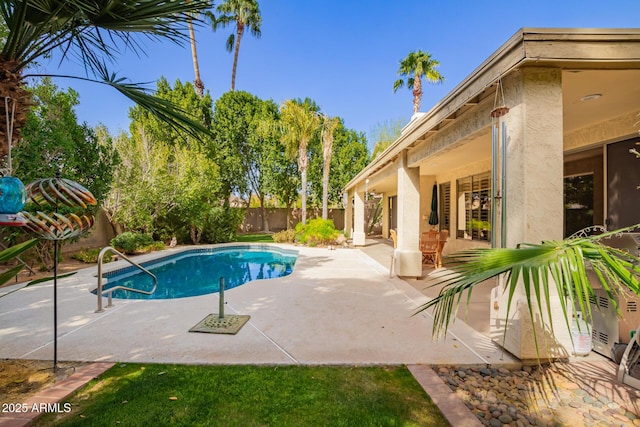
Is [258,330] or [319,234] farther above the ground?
[319,234]

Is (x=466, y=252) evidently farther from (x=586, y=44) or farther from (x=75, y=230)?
(x=75, y=230)

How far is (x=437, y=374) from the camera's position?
3387 millimetres

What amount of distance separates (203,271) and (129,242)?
3799 mm

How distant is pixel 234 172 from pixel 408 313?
63.9ft

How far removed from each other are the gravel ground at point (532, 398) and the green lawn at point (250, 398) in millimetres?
484

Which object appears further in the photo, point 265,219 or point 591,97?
point 265,219

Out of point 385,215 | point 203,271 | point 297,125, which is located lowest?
point 203,271

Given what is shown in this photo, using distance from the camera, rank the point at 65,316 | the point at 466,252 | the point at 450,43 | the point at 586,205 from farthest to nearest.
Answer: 1. the point at 450,43
2. the point at 586,205
3. the point at 65,316
4. the point at 466,252

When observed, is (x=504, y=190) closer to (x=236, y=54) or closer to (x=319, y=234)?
(x=319, y=234)

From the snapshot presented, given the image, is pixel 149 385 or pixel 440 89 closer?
pixel 149 385

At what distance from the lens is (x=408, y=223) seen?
771 cm

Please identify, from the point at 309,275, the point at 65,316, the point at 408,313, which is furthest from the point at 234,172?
the point at 408,313

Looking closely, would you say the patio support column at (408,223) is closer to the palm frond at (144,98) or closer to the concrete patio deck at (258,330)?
the concrete patio deck at (258,330)

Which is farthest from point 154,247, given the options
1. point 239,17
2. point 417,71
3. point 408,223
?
point 417,71
